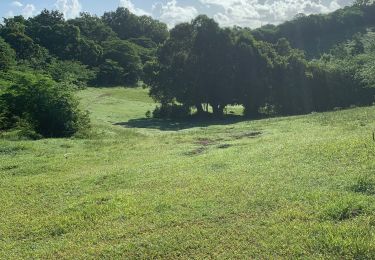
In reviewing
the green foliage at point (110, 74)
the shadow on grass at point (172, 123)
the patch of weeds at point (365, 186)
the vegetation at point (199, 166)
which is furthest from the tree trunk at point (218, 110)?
the patch of weeds at point (365, 186)

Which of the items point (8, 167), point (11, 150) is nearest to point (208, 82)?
point (11, 150)

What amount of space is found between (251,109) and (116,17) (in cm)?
10821

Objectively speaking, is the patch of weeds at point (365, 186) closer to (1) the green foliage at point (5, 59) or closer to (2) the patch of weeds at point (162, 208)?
(2) the patch of weeds at point (162, 208)

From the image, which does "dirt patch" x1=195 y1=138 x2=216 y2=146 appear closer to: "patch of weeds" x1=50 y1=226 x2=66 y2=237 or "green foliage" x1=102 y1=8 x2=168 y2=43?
"patch of weeds" x1=50 y1=226 x2=66 y2=237

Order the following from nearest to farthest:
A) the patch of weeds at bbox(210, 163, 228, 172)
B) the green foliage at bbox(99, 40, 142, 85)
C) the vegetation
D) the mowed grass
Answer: the mowed grass → the vegetation → the patch of weeds at bbox(210, 163, 228, 172) → the green foliage at bbox(99, 40, 142, 85)

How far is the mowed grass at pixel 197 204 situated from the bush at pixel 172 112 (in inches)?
1278

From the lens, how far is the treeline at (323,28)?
422 ft

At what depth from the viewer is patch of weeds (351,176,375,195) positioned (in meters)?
12.6

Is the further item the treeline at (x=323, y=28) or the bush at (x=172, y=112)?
the treeline at (x=323, y=28)

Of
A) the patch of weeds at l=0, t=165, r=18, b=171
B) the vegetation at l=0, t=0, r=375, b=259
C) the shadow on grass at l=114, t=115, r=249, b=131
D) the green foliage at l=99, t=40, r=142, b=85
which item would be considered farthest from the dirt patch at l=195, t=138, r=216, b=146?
the green foliage at l=99, t=40, r=142, b=85

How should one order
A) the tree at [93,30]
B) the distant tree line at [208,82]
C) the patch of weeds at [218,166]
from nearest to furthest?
the patch of weeds at [218,166] → the distant tree line at [208,82] → the tree at [93,30]

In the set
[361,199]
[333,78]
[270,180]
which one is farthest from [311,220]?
[333,78]

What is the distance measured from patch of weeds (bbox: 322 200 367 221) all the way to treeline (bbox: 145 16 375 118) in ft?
142

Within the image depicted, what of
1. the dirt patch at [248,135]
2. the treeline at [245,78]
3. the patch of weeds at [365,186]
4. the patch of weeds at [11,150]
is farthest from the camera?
the treeline at [245,78]
